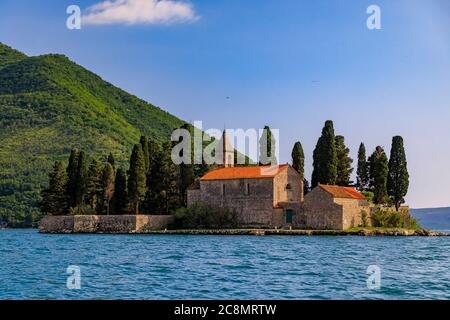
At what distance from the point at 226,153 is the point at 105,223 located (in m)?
12.8

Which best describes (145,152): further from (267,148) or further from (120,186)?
(267,148)

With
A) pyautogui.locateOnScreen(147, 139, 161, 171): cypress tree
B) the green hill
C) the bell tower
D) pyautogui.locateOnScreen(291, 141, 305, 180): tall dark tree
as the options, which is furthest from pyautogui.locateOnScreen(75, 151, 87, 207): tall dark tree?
the green hill

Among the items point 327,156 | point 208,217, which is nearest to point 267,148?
point 327,156

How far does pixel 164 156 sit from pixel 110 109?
242ft

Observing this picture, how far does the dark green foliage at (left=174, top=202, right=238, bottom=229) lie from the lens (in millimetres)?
56750

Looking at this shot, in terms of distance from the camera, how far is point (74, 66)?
488 ft

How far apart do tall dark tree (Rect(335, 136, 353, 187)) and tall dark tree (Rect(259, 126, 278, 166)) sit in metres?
5.61

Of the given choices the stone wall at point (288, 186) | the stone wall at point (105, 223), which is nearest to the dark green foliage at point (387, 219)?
the stone wall at point (288, 186)

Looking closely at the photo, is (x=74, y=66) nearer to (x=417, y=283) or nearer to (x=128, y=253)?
(x=128, y=253)

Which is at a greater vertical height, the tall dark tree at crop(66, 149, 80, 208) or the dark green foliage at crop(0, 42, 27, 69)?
the dark green foliage at crop(0, 42, 27, 69)

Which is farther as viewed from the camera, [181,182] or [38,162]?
[38,162]

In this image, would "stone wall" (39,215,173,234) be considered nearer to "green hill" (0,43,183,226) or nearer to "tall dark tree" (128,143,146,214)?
"tall dark tree" (128,143,146,214)

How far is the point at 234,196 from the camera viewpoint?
57.2 metres

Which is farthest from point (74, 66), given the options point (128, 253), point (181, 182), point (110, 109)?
point (128, 253)
